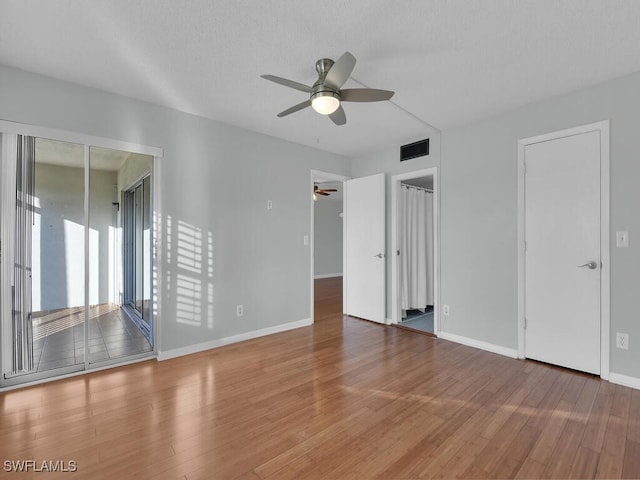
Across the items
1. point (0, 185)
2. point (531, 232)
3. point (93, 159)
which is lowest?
point (531, 232)

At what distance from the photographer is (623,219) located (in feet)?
8.24

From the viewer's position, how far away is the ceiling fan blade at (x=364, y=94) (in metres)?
2.13

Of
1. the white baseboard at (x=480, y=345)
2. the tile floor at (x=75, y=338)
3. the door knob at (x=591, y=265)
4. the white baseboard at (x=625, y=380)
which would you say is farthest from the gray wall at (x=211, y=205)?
the white baseboard at (x=625, y=380)

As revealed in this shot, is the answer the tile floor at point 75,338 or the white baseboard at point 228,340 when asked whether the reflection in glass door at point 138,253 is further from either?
the white baseboard at point 228,340

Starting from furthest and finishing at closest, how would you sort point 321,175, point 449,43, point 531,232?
point 321,175 → point 531,232 → point 449,43

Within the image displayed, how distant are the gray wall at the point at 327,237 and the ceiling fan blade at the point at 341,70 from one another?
693 centimetres

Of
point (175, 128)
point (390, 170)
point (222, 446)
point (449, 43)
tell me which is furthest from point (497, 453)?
point (175, 128)

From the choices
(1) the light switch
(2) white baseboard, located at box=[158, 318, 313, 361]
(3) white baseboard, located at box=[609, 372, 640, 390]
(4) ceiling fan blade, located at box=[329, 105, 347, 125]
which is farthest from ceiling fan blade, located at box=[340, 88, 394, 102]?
(3) white baseboard, located at box=[609, 372, 640, 390]

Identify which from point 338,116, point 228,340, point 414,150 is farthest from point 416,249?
point 228,340

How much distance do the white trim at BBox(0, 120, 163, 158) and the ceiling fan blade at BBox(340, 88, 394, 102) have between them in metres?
2.04

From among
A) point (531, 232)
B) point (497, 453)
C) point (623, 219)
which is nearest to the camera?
point (497, 453)

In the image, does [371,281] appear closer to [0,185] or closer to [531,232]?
[531,232]

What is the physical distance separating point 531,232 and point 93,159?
14.1ft

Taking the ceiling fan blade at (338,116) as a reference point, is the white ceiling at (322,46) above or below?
above
